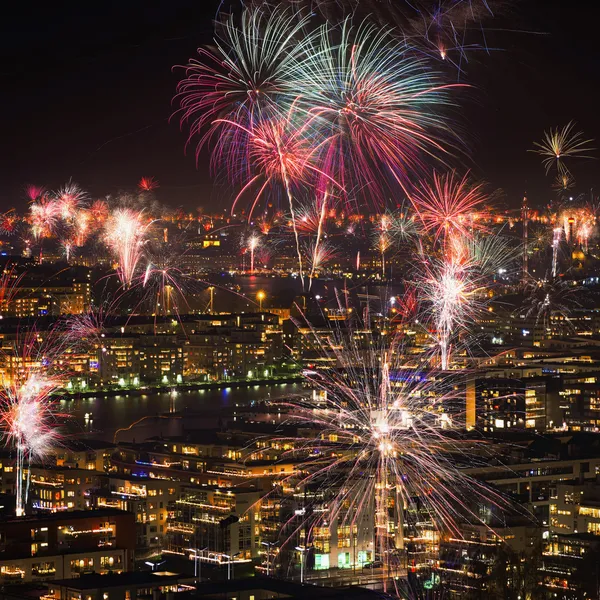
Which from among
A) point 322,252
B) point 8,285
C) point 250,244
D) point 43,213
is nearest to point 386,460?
point 43,213

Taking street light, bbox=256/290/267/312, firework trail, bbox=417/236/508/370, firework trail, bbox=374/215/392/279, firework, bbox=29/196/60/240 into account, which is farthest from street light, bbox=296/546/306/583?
firework trail, bbox=374/215/392/279

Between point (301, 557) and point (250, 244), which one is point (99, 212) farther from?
point (301, 557)

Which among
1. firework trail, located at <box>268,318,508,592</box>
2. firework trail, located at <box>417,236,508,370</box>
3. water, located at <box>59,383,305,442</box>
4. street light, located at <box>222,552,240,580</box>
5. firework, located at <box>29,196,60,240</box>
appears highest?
firework, located at <box>29,196,60,240</box>

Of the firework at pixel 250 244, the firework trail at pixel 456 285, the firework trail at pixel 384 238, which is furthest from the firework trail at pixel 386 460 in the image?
the firework at pixel 250 244

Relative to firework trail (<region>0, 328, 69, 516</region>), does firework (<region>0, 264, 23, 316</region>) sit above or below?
above

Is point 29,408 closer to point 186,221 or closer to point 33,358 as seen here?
point 33,358

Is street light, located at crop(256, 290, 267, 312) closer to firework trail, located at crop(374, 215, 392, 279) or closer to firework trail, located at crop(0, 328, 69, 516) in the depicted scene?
firework trail, located at crop(374, 215, 392, 279)

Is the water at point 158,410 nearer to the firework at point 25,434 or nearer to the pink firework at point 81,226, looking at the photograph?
the firework at point 25,434

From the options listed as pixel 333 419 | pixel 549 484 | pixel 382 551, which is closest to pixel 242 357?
pixel 333 419
